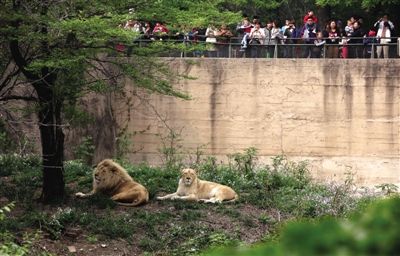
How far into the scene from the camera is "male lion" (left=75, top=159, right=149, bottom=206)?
1419 cm

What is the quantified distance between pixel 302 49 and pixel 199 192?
7.91 metres

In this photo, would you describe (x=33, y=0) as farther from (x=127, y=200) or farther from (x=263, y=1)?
(x=263, y=1)

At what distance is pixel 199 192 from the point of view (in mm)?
14789

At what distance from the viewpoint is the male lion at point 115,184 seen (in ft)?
46.5

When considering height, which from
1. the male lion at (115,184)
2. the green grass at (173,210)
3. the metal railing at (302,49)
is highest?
the metal railing at (302,49)

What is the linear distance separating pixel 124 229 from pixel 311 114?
9.92 metres

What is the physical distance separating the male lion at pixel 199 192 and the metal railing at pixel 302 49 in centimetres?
621

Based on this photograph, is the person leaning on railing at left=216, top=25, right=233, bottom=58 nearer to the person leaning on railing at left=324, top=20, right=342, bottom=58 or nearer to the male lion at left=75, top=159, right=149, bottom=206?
the person leaning on railing at left=324, top=20, right=342, bottom=58

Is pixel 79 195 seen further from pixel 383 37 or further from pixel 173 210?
pixel 383 37

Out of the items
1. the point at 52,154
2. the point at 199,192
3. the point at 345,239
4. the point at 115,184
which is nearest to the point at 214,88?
the point at 199,192

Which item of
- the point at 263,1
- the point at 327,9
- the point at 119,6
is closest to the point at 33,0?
the point at 119,6

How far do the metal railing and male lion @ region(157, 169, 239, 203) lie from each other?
6.21m

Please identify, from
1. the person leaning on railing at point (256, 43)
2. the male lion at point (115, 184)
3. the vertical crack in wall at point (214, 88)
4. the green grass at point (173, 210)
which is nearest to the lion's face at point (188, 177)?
the green grass at point (173, 210)

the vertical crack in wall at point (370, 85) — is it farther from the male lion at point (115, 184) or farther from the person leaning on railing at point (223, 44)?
the male lion at point (115, 184)
